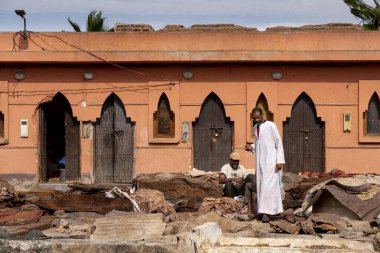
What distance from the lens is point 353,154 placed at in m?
18.1

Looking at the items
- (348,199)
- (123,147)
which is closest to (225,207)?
(348,199)

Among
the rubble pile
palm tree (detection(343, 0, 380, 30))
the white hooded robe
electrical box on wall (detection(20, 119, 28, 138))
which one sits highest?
palm tree (detection(343, 0, 380, 30))

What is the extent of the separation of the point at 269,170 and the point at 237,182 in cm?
196

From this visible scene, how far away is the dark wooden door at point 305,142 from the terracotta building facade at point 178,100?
0.02 metres

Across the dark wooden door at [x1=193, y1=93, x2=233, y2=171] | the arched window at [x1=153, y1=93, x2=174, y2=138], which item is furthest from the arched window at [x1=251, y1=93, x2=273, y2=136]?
the arched window at [x1=153, y1=93, x2=174, y2=138]

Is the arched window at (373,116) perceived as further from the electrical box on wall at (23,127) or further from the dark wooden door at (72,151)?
the electrical box on wall at (23,127)

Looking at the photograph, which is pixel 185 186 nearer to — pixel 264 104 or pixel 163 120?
pixel 163 120

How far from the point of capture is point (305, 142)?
18.2 m

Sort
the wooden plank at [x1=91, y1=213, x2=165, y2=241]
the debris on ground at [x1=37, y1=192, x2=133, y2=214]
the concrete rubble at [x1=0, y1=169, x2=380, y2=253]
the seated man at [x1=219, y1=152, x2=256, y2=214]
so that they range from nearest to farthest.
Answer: the concrete rubble at [x1=0, y1=169, x2=380, y2=253] → the wooden plank at [x1=91, y1=213, x2=165, y2=241] → the seated man at [x1=219, y1=152, x2=256, y2=214] → the debris on ground at [x1=37, y1=192, x2=133, y2=214]

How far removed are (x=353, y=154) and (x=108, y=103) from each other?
5924mm

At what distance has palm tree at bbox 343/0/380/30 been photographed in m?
26.5

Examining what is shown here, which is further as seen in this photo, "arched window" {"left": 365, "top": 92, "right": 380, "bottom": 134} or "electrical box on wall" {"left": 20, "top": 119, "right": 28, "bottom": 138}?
"electrical box on wall" {"left": 20, "top": 119, "right": 28, "bottom": 138}

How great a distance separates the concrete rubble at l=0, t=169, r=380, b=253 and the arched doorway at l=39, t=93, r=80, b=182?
9.31 ft

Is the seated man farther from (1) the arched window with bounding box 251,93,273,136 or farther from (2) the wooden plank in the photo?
(1) the arched window with bounding box 251,93,273,136
